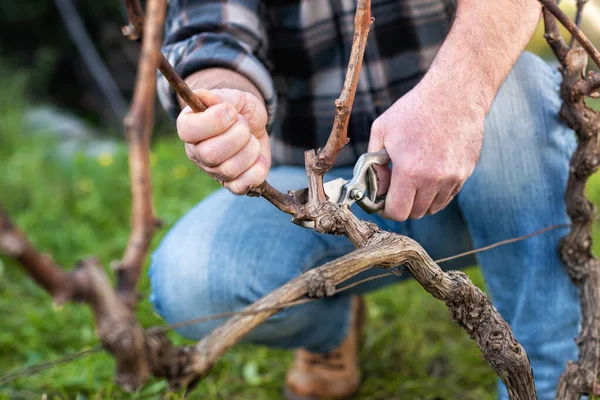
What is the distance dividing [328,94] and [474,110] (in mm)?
469

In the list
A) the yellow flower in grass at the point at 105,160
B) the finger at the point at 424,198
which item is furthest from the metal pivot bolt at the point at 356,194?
the yellow flower in grass at the point at 105,160

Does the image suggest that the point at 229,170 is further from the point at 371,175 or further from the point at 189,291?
the point at 189,291

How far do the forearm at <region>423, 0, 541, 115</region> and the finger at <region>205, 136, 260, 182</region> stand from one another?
1.04ft

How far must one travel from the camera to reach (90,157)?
3699 millimetres

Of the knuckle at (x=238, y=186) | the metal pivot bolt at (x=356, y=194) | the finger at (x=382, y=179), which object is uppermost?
the knuckle at (x=238, y=186)

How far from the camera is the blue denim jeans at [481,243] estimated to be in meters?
1.25

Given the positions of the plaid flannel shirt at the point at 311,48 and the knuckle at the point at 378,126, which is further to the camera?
the plaid flannel shirt at the point at 311,48

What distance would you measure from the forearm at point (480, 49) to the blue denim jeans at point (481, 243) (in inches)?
7.1

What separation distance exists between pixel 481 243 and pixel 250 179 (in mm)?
629

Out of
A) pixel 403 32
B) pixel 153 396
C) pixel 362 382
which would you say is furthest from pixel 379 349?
pixel 403 32

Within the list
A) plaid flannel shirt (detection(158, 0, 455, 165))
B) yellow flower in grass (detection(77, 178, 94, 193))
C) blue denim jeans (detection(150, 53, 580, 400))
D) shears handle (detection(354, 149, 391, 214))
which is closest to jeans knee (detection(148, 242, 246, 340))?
blue denim jeans (detection(150, 53, 580, 400))

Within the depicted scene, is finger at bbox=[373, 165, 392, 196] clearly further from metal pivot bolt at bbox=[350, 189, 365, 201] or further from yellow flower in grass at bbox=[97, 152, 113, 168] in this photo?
yellow flower in grass at bbox=[97, 152, 113, 168]

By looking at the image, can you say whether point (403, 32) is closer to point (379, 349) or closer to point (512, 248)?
point (512, 248)

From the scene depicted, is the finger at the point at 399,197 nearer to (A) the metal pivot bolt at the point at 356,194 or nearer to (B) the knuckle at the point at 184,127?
(A) the metal pivot bolt at the point at 356,194
